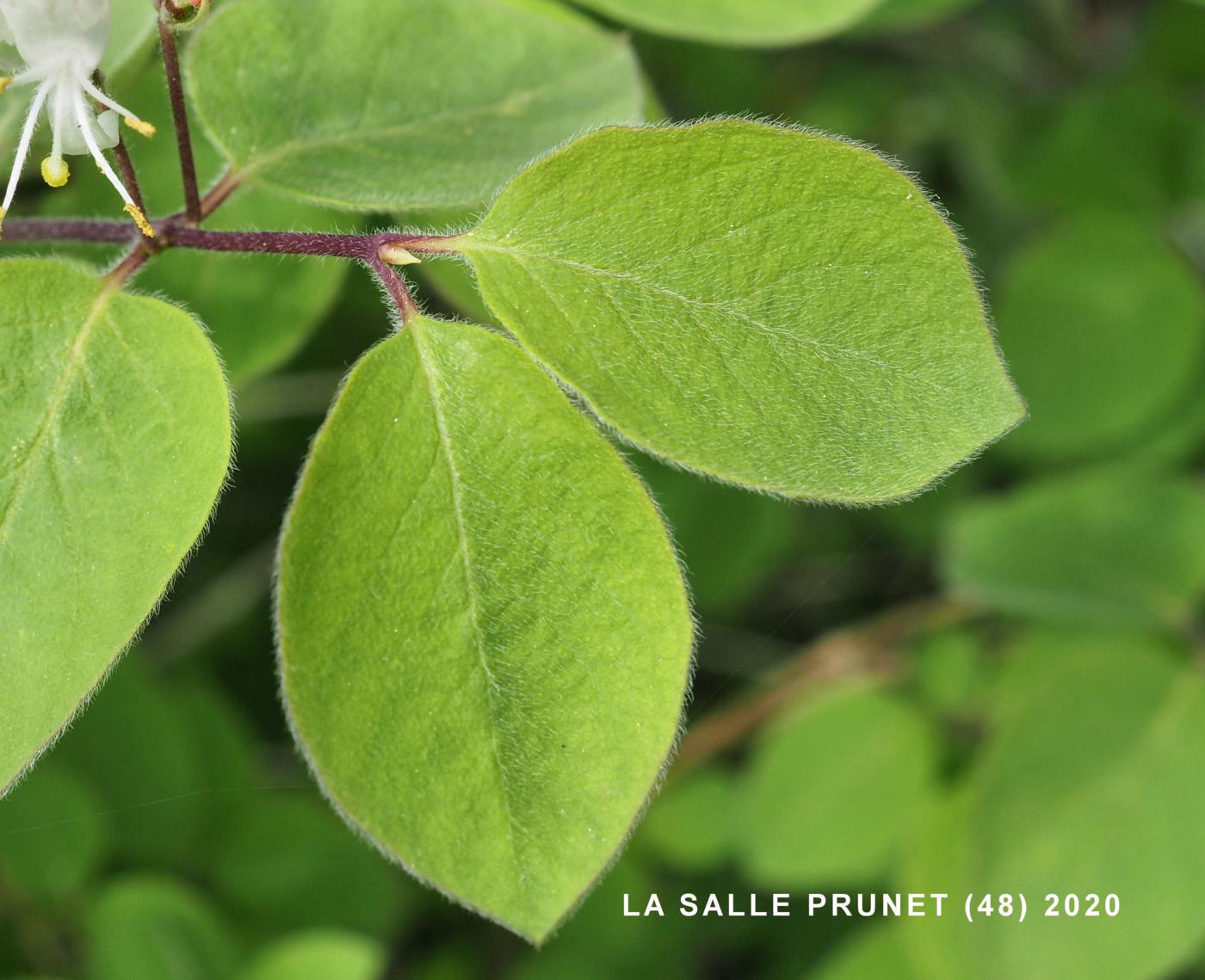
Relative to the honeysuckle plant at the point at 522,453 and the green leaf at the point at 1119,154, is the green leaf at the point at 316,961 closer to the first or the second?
the honeysuckle plant at the point at 522,453

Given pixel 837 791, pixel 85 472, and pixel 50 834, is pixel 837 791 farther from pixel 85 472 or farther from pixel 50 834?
pixel 85 472

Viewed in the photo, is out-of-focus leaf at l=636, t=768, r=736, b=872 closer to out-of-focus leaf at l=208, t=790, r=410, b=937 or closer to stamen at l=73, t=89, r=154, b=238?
out-of-focus leaf at l=208, t=790, r=410, b=937

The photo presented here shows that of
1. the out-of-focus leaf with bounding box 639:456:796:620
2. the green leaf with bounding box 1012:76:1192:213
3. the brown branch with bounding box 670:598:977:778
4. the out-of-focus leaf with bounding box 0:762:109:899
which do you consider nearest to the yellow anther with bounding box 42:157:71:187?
the out-of-focus leaf with bounding box 0:762:109:899

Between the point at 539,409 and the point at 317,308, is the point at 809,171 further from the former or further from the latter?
the point at 317,308

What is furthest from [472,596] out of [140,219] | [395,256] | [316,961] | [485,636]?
[316,961]

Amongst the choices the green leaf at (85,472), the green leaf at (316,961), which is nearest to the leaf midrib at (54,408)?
the green leaf at (85,472)

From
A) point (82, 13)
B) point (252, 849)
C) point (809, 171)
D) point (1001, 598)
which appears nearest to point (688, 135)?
point (809, 171)
